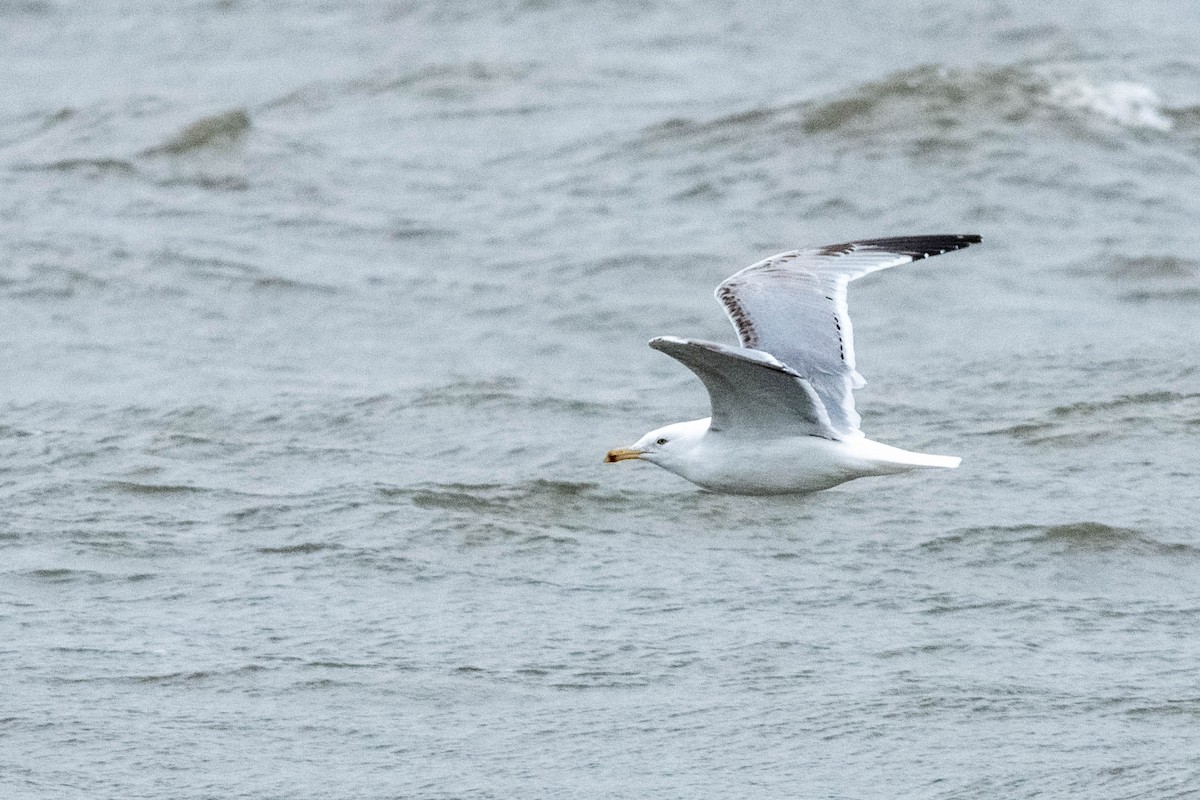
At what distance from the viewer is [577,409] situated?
33.9ft

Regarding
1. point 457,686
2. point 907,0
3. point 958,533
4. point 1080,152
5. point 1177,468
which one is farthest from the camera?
point 907,0

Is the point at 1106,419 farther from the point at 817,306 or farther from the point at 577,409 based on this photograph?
the point at 817,306

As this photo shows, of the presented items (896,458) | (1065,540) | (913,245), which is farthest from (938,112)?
(896,458)

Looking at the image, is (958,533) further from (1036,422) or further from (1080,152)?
(1080,152)

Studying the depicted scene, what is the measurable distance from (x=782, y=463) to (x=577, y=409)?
3287 mm

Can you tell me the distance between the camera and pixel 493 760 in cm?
673

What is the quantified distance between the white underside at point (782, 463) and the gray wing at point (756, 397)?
0.16ft

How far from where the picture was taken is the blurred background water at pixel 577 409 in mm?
6949

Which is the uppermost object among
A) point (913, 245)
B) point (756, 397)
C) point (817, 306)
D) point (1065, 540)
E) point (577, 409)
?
point (913, 245)

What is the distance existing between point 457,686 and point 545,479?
2.25 meters

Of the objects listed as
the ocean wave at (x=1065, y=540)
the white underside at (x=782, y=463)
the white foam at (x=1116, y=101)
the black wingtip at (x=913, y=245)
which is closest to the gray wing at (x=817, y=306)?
the black wingtip at (x=913, y=245)

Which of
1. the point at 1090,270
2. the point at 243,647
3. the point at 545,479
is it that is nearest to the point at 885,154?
the point at 1090,270

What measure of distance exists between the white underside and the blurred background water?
660mm

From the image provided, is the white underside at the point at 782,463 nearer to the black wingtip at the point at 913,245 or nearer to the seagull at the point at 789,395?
the seagull at the point at 789,395
